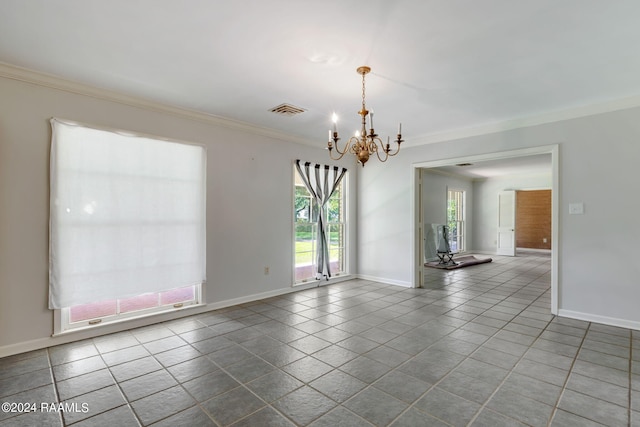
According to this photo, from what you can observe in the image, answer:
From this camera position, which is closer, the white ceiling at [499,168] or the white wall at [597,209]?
the white wall at [597,209]

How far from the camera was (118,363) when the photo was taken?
274cm

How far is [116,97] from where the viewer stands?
11.3ft

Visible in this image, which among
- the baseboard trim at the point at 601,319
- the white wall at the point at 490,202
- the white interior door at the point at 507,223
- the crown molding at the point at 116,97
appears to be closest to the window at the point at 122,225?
the crown molding at the point at 116,97

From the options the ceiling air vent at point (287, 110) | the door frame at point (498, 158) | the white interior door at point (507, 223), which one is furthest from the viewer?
the white interior door at point (507, 223)

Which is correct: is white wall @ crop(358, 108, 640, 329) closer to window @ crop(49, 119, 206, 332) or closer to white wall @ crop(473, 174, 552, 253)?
window @ crop(49, 119, 206, 332)

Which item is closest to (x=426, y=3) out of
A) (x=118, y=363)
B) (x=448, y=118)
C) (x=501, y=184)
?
(x=448, y=118)

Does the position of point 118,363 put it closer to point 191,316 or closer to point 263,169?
point 191,316

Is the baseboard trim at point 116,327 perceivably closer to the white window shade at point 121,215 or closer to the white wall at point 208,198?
the white wall at point 208,198

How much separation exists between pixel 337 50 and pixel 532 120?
3.18 metres

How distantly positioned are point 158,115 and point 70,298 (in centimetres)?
219

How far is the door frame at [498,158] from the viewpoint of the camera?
4.05 metres

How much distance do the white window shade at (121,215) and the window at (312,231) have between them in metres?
1.73

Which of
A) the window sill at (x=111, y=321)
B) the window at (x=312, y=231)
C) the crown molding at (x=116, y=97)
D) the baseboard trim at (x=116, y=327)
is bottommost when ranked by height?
the baseboard trim at (x=116, y=327)

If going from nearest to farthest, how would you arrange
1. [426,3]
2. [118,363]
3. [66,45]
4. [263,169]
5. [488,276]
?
[426,3] < [66,45] < [118,363] < [263,169] < [488,276]
